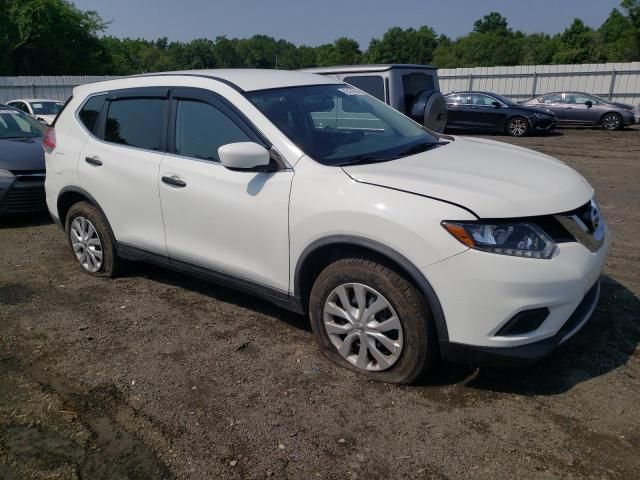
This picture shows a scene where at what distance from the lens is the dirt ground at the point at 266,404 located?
8.48ft

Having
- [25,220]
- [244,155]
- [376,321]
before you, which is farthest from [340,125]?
[25,220]

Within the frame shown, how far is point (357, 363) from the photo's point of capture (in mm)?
3281

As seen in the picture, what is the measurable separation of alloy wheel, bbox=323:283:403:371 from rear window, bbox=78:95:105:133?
2.85 m

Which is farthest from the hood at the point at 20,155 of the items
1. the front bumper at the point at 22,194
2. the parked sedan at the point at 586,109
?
the parked sedan at the point at 586,109

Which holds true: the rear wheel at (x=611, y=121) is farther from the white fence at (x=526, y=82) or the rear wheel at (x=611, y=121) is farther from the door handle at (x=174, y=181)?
the door handle at (x=174, y=181)

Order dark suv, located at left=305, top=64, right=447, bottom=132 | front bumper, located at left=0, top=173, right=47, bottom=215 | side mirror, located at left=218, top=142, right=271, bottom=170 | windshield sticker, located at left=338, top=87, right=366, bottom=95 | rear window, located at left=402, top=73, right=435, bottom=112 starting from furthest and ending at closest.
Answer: rear window, located at left=402, top=73, right=435, bottom=112 → dark suv, located at left=305, top=64, right=447, bottom=132 → front bumper, located at left=0, top=173, right=47, bottom=215 → windshield sticker, located at left=338, top=87, right=366, bottom=95 → side mirror, located at left=218, top=142, right=271, bottom=170

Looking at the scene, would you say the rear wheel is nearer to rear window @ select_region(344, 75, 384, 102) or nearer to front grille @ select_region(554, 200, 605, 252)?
rear window @ select_region(344, 75, 384, 102)

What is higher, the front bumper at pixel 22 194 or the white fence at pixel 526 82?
the white fence at pixel 526 82

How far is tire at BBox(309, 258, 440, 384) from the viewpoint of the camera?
2941mm

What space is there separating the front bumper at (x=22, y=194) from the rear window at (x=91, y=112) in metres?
2.66

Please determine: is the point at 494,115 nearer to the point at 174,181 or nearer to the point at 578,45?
the point at 174,181

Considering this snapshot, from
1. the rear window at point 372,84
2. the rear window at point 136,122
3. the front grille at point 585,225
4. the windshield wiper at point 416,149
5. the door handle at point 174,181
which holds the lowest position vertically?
the front grille at point 585,225

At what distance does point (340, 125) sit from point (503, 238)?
1.60 meters

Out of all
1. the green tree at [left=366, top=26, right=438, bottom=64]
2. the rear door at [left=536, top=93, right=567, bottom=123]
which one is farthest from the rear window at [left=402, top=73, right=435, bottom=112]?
the green tree at [left=366, top=26, right=438, bottom=64]
